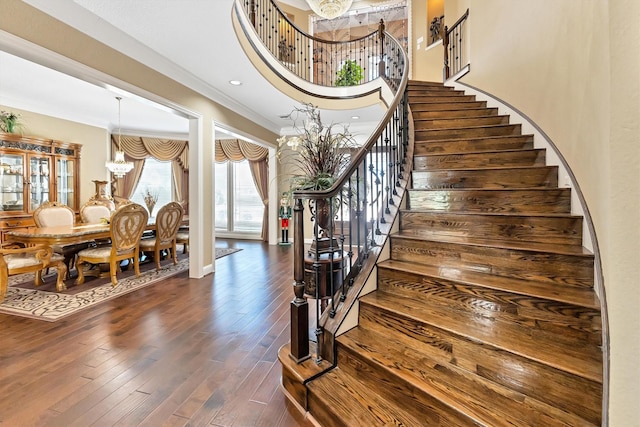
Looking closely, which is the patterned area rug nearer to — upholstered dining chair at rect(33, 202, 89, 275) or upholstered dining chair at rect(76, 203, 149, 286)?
upholstered dining chair at rect(76, 203, 149, 286)

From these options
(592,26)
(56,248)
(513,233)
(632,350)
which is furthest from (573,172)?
(56,248)

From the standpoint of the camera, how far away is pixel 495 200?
2.25 m

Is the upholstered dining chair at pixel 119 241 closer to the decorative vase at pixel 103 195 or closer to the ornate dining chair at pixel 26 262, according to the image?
the ornate dining chair at pixel 26 262

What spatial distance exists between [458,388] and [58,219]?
5.92 metres

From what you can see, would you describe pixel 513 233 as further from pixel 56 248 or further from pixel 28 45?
pixel 56 248

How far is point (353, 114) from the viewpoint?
19.1 feet

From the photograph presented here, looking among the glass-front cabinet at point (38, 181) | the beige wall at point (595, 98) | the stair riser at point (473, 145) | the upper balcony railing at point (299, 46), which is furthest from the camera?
the glass-front cabinet at point (38, 181)

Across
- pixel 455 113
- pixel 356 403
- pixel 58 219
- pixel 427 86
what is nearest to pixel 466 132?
pixel 455 113

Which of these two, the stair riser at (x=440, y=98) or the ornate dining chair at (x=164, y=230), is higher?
the stair riser at (x=440, y=98)

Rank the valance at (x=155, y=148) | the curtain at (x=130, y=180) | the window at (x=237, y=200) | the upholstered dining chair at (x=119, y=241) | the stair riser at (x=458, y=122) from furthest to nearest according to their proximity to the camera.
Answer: the window at (x=237, y=200) < the curtain at (x=130, y=180) < the valance at (x=155, y=148) < the upholstered dining chair at (x=119, y=241) < the stair riser at (x=458, y=122)

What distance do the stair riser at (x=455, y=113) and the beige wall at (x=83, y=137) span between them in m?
6.87

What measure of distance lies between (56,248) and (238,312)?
124 inches

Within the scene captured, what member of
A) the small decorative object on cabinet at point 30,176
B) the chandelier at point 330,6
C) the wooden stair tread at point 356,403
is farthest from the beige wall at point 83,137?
the wooden stair tread at point 356,403

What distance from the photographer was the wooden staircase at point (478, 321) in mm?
1194
